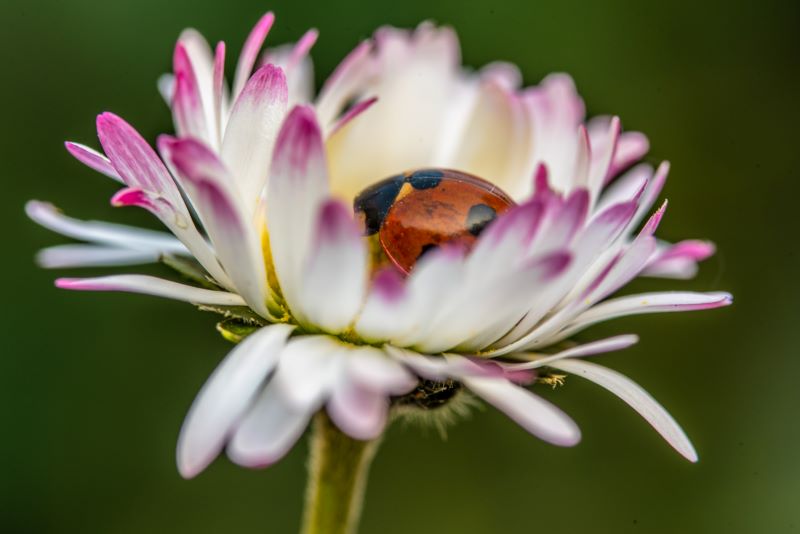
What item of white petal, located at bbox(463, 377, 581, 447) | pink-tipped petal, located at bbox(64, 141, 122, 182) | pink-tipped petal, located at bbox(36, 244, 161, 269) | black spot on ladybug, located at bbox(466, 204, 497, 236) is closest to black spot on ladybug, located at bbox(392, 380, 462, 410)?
white petal, located at bbox(463, 377, 581, 447)

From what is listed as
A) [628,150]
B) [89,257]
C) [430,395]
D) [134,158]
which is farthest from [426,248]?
[89,257]

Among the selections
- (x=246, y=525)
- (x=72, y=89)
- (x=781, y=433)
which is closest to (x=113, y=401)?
(x=246, y=525)

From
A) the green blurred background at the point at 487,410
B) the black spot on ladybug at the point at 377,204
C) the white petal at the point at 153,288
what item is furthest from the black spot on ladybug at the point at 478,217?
the green blurred background at the point at 487,410

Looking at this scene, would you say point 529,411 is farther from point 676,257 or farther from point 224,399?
point 676,257

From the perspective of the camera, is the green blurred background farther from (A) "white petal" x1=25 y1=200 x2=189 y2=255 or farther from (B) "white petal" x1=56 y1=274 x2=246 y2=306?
(B) "white petal" x1=56 y1=274 x2=246 y2=306

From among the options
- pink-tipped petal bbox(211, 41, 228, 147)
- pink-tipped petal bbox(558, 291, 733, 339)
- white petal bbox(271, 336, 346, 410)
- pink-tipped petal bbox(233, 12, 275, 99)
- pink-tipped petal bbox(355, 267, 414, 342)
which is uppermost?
pink-tipped petal bbox(233, 12, 275, 99)

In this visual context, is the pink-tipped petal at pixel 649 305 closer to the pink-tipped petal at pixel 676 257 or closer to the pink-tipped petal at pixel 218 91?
the pink-tipped petal at pixel 676 257

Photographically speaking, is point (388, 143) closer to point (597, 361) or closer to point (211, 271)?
point (211, 271)
